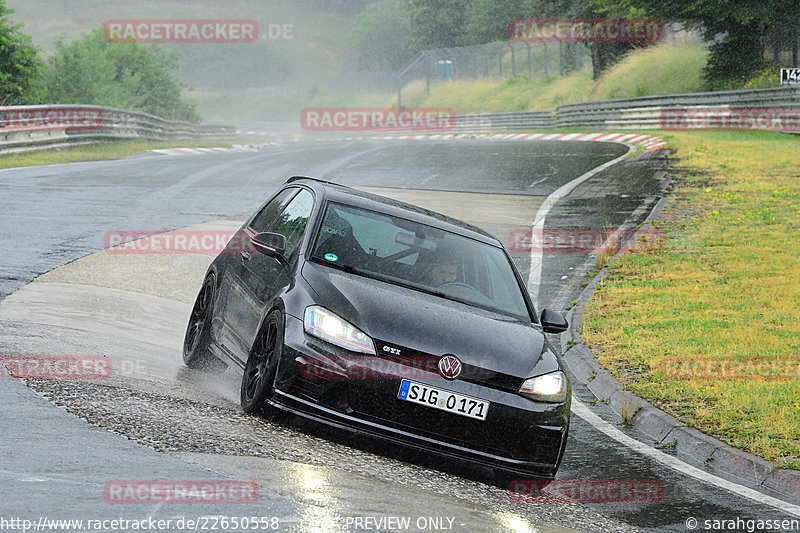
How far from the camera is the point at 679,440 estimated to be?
309 inches

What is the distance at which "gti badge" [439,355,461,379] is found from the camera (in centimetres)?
599

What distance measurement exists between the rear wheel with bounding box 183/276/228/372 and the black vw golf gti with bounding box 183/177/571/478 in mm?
463

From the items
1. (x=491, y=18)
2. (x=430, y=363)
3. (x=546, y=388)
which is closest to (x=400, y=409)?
(x=430, y=363)

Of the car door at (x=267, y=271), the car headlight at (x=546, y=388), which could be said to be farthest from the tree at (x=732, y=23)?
the car headlight at (x=546, y=388)

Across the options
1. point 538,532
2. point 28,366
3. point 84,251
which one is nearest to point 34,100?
point 84,251

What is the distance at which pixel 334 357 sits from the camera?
6012 millimetres

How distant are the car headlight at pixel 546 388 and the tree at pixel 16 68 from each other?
33.0m

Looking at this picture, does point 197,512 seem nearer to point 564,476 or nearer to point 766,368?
point 564,476

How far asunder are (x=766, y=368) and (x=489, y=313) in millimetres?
3704

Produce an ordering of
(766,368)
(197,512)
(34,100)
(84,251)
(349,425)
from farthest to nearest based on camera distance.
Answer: (34,100)
(84,251)
(766,368)
(349,425)
(197,512)

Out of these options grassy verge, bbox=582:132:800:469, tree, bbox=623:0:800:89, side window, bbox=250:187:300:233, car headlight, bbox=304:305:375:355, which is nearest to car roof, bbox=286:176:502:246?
side window, bbox=250:187:300:233

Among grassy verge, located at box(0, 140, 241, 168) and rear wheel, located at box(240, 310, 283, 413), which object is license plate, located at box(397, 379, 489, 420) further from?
grassy verge, located at box(0, 140, 241, 168)

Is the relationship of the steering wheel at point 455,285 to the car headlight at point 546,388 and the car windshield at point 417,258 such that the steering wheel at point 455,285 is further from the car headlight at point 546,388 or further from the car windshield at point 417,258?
the car headlight at point 546,388

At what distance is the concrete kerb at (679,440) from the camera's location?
6.89 m
